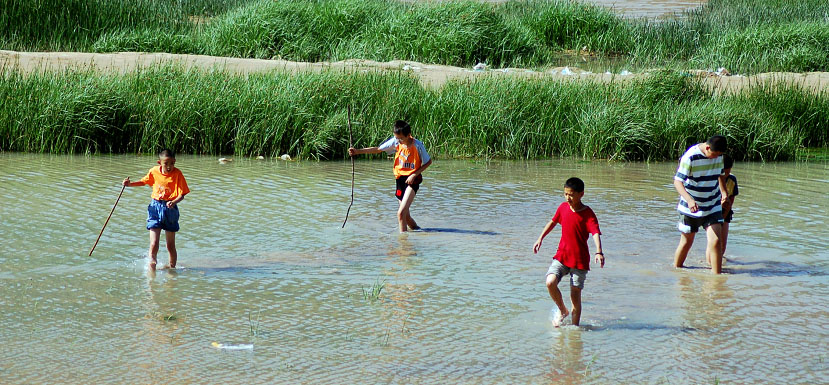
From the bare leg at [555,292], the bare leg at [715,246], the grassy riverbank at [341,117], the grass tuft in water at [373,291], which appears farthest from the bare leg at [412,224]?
the grassy riverbank at [341,117]

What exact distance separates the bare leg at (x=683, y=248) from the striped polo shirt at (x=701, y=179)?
0.61ft

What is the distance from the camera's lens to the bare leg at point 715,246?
7605mm

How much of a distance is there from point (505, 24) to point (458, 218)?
14.8m

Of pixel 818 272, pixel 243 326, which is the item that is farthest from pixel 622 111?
pixel 243 326

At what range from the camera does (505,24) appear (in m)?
24.2

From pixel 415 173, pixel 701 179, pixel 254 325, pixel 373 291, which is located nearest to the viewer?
pixel 254 325

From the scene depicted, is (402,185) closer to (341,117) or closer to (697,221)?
(697,221)

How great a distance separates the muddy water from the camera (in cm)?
546

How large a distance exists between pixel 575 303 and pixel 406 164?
3584mm

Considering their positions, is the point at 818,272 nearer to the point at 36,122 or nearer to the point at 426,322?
the point at 426,322

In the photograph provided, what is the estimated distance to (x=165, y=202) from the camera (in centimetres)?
738

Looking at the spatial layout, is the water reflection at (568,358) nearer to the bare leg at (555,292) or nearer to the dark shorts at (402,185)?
the bare leg at (555,292)

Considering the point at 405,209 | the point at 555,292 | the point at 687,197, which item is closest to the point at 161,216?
the point at 405,209

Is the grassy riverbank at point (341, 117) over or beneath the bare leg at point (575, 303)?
over
